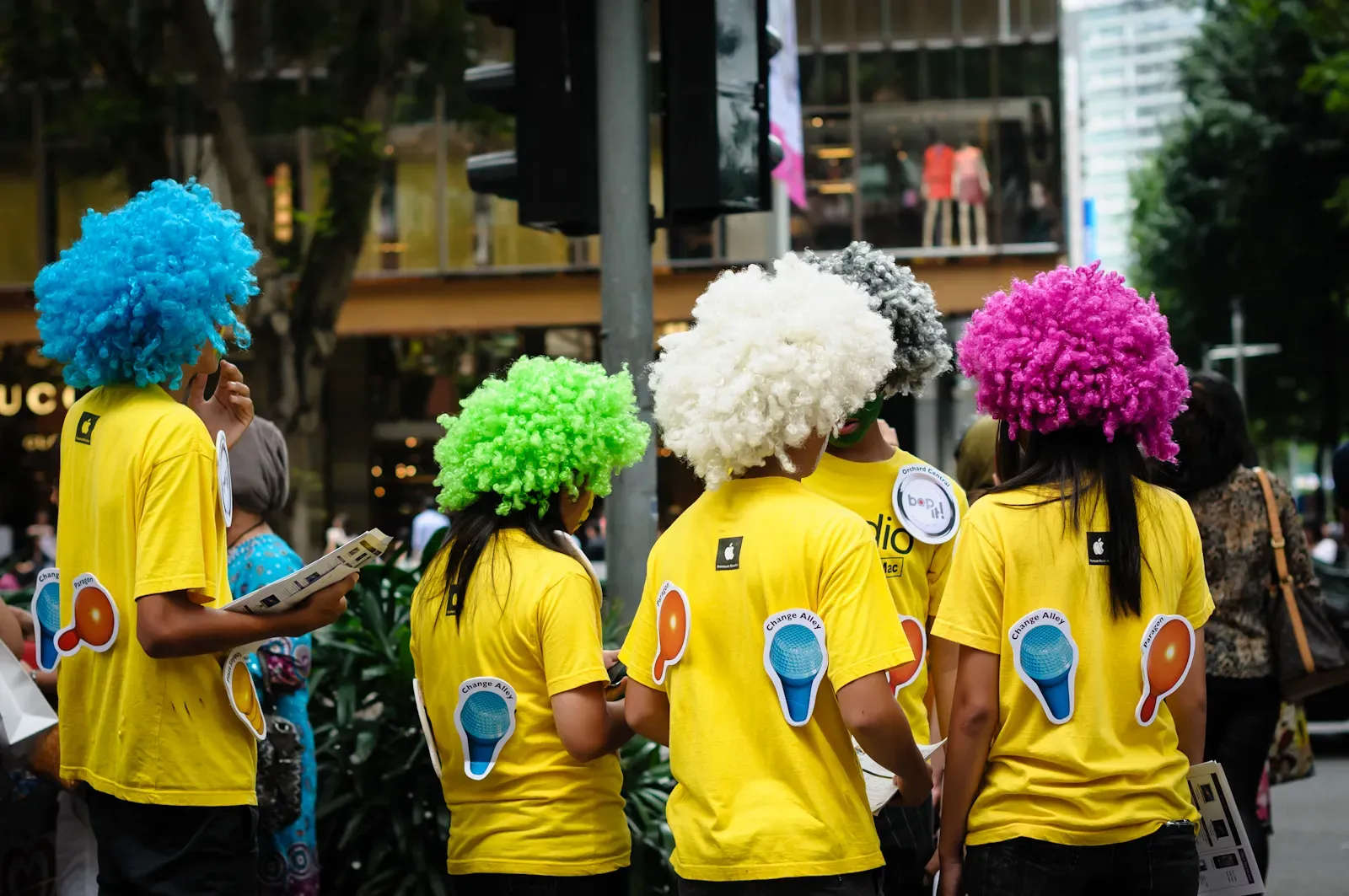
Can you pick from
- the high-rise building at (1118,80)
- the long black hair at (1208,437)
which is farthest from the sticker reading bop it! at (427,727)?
the high-rise building at (1118,80)

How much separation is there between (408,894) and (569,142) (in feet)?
8.75

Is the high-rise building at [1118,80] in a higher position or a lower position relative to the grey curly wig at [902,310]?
higher

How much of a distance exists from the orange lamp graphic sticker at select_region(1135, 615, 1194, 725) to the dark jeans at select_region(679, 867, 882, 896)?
2.27 ft

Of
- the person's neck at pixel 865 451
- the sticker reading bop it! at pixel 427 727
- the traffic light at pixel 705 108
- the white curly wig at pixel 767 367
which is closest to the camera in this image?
the white curly wig at pixel 767 367

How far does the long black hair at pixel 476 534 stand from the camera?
12.1ft

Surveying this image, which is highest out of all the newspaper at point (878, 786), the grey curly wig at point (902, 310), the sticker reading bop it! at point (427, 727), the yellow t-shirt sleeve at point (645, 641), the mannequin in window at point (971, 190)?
the mannequin in window at point (971, 190)

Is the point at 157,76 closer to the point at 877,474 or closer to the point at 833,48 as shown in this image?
the point at 877,474

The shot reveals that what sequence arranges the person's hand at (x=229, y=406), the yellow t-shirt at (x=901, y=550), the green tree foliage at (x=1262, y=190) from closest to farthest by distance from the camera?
the yellow t-shirt at (x=901, y=550) < the person's hand at (x=229, y=406) < the green tree foliage at (x=1262, y=190)

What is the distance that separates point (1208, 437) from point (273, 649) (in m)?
3.06

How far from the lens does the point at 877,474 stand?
4.09 meters

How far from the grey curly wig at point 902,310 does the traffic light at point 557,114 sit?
64.4 inches

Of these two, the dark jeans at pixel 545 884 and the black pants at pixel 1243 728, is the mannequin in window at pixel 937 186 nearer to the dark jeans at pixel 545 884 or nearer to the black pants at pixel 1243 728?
the black pants at pixel 1243 728

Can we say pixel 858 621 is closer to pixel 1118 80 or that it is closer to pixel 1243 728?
pixel 1243 728

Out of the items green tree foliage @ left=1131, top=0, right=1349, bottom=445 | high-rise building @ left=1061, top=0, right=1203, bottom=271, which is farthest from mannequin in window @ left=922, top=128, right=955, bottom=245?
high-rise building @ left=1061, top=0, right=1203, bottom=271
